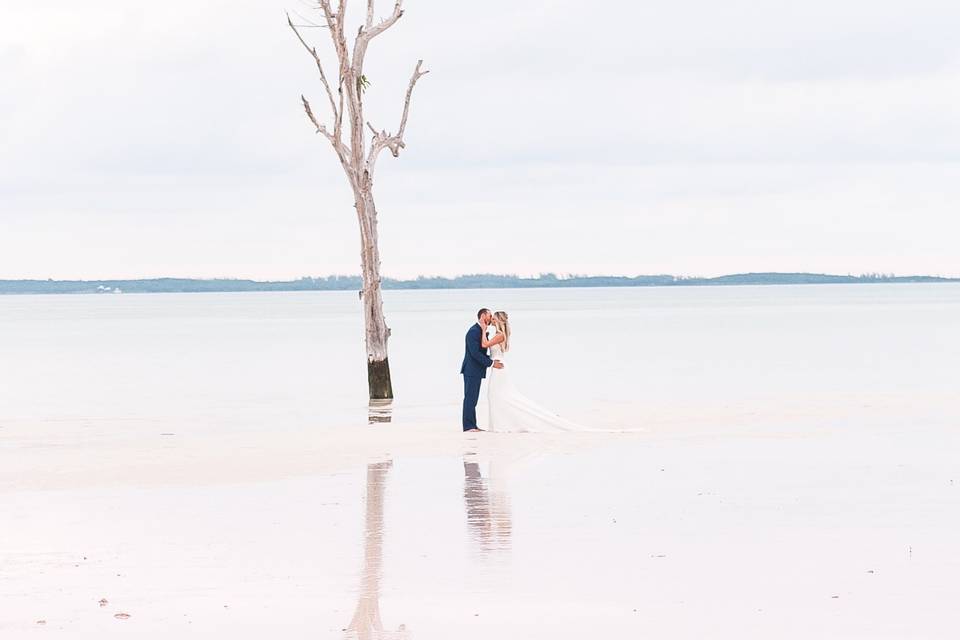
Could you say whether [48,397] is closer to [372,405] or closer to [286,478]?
[372,405]

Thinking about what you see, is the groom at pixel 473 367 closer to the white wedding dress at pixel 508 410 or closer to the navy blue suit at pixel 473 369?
the navy blue suit at pixel 473 369

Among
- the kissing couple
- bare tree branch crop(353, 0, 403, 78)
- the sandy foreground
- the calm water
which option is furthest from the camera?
the calm water

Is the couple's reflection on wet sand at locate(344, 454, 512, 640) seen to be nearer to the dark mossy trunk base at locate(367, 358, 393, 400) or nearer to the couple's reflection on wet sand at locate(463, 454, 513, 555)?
the couple's reflection on wet sand at locate(463, 454, 513, 555)

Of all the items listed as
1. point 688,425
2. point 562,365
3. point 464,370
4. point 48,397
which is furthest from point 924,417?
point 562,365

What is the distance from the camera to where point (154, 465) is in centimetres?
2025

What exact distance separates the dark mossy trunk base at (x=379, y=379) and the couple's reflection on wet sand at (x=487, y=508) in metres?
12.4

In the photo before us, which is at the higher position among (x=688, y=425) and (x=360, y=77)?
(x=360, y=77)

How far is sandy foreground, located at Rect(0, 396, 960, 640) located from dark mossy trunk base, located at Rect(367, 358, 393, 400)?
28.9 feet

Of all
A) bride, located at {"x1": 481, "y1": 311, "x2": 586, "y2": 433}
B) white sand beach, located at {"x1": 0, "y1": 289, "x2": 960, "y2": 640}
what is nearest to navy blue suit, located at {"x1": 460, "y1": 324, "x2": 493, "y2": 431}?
bride, located at {"x1": 481, "y1": 311, "x2": 586, "y2": 433}

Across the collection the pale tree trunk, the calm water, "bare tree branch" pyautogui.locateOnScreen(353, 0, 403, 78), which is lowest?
the calm water

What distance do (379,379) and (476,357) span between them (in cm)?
870

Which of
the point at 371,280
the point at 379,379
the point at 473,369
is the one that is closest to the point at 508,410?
the point at 473,369

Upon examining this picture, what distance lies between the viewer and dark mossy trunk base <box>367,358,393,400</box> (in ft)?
106

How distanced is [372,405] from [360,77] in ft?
23.4
